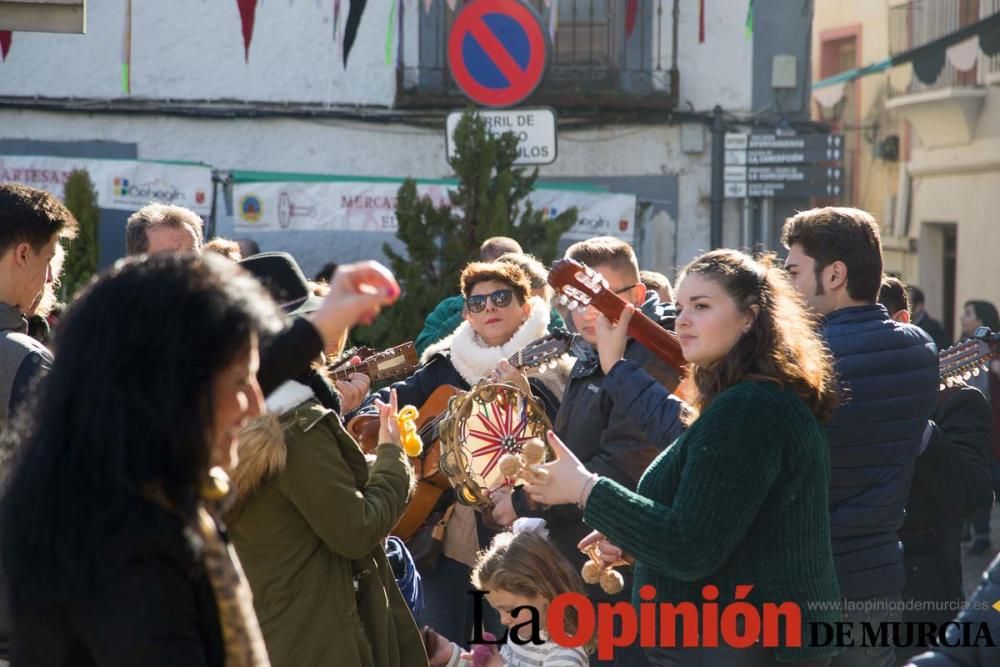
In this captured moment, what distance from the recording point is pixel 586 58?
50.6 ft

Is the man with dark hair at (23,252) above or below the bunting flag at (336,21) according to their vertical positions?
below

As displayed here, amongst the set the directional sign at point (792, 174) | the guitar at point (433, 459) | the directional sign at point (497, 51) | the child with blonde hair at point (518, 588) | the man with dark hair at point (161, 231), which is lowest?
the child with blonde hair at point (518, 588)

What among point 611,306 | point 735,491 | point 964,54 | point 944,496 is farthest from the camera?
point 964,54

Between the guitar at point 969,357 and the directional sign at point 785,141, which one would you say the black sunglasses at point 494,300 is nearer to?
the guitar at point 969,357

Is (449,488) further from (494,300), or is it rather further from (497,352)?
(494,300)

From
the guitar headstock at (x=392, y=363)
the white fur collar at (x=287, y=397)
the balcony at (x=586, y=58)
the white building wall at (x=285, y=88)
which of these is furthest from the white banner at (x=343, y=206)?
the white fur collar at (x=287, y=397)

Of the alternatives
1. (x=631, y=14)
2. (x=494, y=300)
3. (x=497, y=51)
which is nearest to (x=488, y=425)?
(x=494, y=300)

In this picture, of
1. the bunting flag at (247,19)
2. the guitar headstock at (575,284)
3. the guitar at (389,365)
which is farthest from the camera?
the bunting flag at (247,19)

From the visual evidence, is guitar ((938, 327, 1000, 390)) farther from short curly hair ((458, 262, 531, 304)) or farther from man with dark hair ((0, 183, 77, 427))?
man with dark hair ((0, 183, 77, 427))

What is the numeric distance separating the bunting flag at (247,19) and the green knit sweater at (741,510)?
1237 cm

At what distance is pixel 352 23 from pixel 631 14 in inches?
117

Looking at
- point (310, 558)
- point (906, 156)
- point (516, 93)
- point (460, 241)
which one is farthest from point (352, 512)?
point (906, 156)

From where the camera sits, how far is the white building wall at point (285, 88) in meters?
15.0

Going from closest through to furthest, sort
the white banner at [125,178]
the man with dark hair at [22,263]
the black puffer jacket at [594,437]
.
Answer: the man with dark hair at [22,263], the black puffer jacket at [594,437], the white banner at [125,178]
